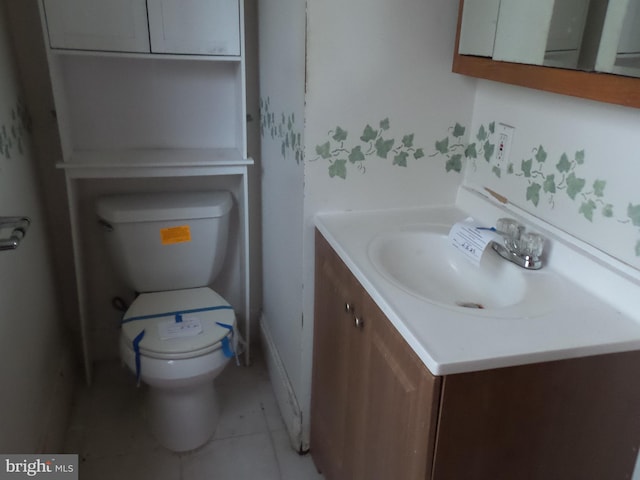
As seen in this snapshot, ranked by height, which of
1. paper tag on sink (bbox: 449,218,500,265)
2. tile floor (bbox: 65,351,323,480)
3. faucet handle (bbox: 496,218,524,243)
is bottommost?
tile floor (bbox: 65,351,323,480)

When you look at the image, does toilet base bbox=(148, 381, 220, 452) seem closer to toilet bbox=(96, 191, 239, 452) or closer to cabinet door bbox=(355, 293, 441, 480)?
toilet bbox=(96, 191, 239, 452)

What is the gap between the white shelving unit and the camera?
5.47ft

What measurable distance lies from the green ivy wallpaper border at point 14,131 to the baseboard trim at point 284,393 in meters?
1.12

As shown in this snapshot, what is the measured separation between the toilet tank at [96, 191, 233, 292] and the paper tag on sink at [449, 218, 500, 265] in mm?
933

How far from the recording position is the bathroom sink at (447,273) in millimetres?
1198

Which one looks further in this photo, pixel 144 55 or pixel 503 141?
pixel 144 55

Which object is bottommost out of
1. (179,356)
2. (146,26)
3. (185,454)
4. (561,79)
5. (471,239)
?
(185,454)

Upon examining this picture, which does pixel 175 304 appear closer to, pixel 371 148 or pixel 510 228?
pixel 371 148

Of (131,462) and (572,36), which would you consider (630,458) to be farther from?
(131,462)

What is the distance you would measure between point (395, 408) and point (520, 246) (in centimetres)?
49

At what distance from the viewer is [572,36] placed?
101cm

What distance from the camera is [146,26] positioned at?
5.55 feet

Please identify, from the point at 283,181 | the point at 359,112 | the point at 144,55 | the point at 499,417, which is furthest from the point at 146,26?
the point at 499,417

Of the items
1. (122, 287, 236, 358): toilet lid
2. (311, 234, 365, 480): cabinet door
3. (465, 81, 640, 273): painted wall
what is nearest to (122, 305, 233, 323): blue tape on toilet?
(122, 287, 236, 358): toilet lid
